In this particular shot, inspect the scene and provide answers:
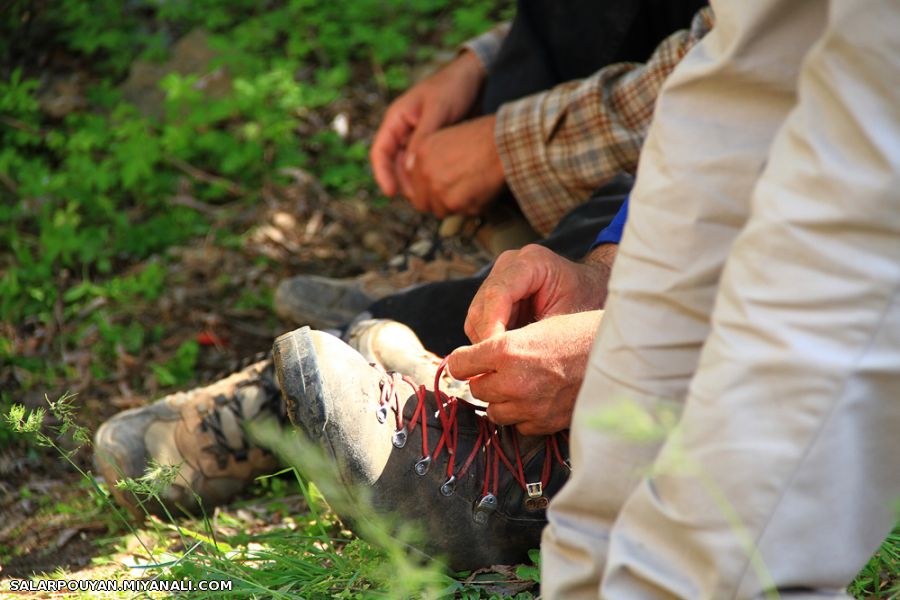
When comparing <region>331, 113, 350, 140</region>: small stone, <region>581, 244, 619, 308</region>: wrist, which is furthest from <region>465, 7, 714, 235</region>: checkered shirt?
<region>331, 113, 350, 140</region>: small stone

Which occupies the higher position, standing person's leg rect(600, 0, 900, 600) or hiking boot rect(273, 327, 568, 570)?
standing person's leg rect(600, 0, 900, 600)

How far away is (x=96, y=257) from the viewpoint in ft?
11.4

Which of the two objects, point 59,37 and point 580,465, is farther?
point 59,37

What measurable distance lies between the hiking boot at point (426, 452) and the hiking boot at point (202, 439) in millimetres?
669

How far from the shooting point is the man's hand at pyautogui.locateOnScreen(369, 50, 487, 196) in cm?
288

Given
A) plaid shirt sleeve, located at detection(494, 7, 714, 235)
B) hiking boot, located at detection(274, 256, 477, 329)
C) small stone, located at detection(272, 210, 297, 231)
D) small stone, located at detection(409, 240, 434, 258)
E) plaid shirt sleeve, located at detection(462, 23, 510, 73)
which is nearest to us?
plaid shirt sleeve, located at detection(494, 7, 714, 235)

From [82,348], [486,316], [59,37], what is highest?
[59,37]

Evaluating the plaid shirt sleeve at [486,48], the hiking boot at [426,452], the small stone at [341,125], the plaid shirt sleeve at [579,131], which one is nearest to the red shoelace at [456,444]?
the hiking boot at [426,452]

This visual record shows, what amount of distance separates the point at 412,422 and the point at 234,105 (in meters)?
2.71

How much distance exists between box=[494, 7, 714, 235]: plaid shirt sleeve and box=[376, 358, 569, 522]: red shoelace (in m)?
0.98

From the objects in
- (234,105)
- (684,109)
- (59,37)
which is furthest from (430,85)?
(59,37)

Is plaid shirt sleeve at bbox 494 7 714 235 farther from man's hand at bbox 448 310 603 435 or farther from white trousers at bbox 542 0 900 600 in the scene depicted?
white trousers at bbox 542 0 900 600

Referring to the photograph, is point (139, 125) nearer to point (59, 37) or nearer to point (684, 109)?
point (59, 37)

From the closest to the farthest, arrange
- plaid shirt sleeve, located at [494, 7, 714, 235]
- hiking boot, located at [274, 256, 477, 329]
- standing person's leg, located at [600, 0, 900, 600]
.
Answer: standing person's leg, located at [600, 0, 900, 600]
plaid shirt sleeve, located at [494, 7, 714, 235]
hiking boot, located at [274, 256, 477, 329]
